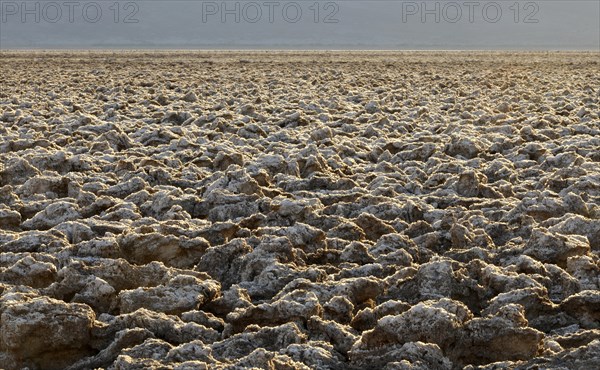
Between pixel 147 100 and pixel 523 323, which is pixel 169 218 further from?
pixel 147 100

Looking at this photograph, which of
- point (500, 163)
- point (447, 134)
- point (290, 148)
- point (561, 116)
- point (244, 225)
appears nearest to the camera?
point (244, 225)

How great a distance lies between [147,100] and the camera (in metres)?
9.94

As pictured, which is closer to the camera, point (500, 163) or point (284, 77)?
point (500, 163)

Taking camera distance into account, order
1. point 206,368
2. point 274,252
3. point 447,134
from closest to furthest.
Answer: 1. point 206,368
2. point 274,252
3. point 447,134

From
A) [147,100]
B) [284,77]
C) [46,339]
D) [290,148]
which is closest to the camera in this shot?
[46,339]

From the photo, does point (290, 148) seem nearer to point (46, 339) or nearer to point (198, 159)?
point (198, 159)

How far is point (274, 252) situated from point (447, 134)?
374 cm

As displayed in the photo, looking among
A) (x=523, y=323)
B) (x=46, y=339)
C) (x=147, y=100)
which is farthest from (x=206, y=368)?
(x=147, y=100)

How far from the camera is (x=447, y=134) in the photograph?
270 inches

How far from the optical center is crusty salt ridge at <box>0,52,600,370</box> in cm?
256

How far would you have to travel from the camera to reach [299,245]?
3525 mm

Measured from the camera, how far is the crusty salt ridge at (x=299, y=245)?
101 inches

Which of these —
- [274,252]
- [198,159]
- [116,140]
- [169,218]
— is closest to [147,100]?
[116,140]

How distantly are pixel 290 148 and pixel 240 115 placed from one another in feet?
7.21
